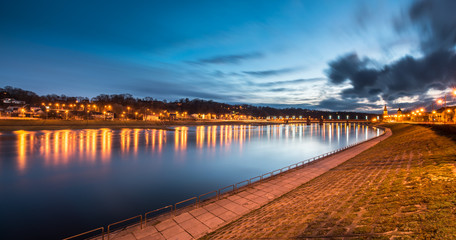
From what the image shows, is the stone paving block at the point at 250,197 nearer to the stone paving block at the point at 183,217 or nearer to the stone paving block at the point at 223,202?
the stone paving block at the point at 223,202

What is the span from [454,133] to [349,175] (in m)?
22.9

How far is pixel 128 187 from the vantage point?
61.7 ft

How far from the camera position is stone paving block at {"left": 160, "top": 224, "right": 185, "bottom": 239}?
8.63 metres

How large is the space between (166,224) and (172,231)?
732mm

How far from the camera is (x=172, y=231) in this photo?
8.95 meters

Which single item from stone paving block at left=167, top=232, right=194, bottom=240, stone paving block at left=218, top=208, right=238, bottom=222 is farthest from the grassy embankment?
stone paving block at left=167, top=232, right=194, bottom=240

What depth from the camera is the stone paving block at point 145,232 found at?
858 cm

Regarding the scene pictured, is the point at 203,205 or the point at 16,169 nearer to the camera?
the point at 203,205

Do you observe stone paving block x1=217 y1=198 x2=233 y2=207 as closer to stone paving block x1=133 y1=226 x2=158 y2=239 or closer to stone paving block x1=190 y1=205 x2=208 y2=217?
stone paving block x1=190 y1=205 x2=208 y2=217

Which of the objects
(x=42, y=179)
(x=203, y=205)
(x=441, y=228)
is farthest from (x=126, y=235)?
(x=42, y=179)

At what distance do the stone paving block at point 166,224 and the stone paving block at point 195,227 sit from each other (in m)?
0.46

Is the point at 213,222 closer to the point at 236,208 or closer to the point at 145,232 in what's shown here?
the point at 236,208

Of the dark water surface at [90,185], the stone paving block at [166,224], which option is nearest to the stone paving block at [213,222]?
the stone paving block at [166,224]

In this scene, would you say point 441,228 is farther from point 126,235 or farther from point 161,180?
point 161,180
